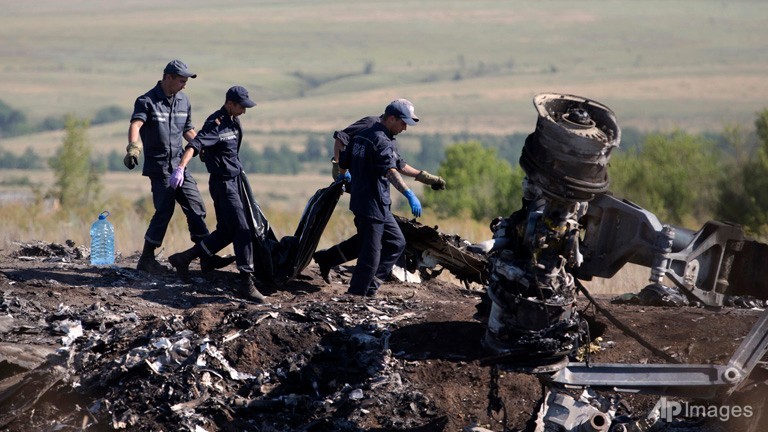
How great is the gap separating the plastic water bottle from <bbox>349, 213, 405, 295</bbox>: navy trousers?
3454 millimetres

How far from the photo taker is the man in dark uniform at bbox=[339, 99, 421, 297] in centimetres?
1180

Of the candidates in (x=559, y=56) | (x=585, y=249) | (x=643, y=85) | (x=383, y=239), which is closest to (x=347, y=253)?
(x=383, y=239)

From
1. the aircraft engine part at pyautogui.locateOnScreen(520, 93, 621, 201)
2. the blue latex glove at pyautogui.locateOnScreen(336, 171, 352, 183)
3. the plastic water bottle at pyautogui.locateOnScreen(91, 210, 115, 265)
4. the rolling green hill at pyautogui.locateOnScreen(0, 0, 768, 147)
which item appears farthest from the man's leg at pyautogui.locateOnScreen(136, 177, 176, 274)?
the rolling green hill at pyautogui.locateOnScreen(0, 0, 768, 147)

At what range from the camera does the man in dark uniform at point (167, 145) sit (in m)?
12.6

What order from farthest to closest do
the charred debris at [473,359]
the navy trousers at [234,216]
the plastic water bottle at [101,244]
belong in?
the plastic water bottle at [101,244]
the navy trousers at [234,216]
the charred debris at [473,359]

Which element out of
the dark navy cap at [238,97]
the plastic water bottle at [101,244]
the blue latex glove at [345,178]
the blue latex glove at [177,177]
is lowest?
the plastic water bottle at [101,244]

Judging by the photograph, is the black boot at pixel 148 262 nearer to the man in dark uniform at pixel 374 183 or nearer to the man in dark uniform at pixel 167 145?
the man in dark uniform at pixel 167 145

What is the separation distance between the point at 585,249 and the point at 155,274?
4745mm

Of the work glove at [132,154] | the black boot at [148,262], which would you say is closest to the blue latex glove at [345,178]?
the work glove at [132,154]

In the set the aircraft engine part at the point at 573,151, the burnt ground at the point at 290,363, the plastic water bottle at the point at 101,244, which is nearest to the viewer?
the aircraft engine part at the point at 573,151

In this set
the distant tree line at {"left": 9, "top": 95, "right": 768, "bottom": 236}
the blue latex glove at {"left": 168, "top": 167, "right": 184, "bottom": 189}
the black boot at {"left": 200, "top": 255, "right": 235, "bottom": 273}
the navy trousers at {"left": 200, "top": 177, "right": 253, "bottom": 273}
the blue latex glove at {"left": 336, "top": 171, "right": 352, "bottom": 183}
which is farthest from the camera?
the distant tree line at {"left": 9, "top": 95, "right": 768, "bottom": 236}

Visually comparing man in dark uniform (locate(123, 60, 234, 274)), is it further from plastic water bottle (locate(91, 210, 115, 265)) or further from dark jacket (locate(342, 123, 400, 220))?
dark jacket (locate(342, 123, 400, 220))

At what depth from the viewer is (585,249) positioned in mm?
10734

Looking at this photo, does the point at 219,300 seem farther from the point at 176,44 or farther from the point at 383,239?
the point at 176,44
